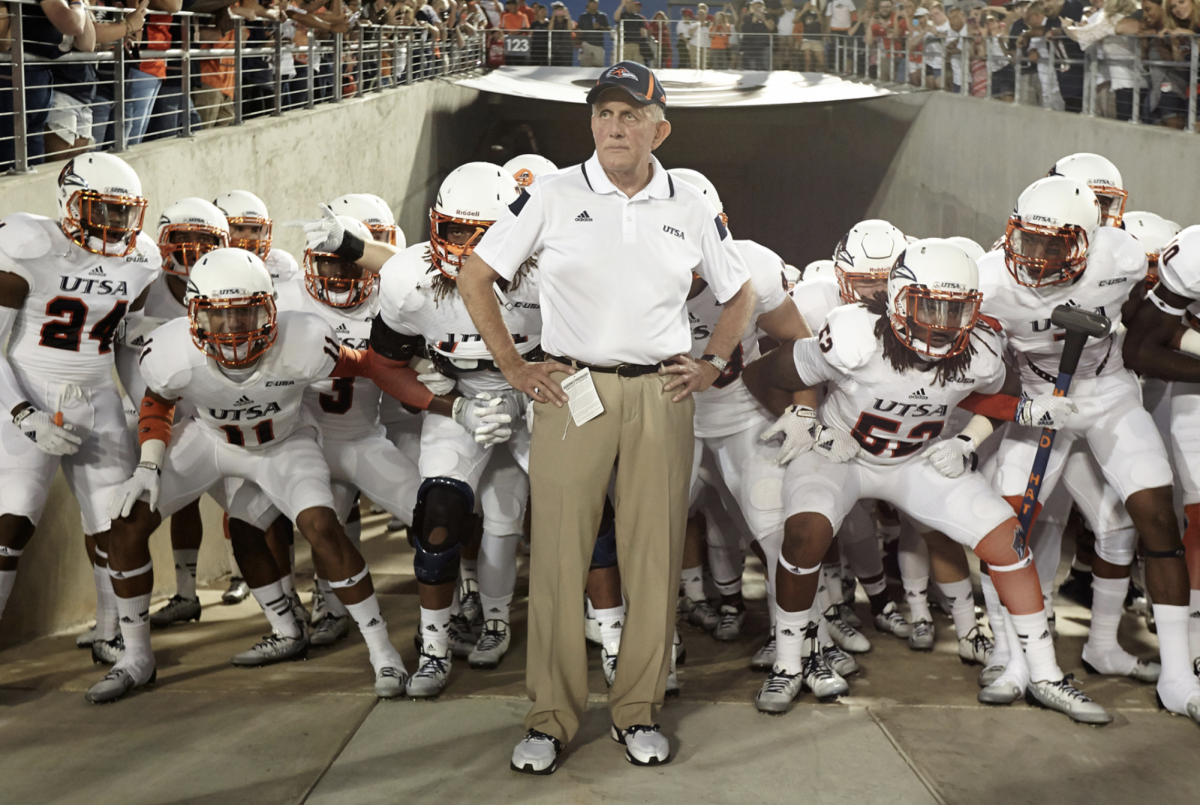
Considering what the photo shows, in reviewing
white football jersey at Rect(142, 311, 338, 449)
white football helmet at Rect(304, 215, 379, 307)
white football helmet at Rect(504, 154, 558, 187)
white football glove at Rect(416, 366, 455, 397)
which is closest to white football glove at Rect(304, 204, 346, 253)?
white football helmet at Rect(304, 215, 379, 307)

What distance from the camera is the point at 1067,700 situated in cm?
460

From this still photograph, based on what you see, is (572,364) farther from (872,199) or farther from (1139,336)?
(872,199)

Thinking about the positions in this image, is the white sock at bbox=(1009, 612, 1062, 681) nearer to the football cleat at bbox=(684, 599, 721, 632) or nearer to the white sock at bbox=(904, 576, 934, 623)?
the white sock at bbox=(904, 576, 934, 623)

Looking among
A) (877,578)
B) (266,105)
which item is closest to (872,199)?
(266,105)

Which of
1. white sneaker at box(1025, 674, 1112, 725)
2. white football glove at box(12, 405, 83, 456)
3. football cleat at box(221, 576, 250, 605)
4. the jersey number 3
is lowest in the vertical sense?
football cleat at box(221, 576, 250, 605)

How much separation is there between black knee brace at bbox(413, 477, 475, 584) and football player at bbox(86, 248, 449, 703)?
0.98 ft

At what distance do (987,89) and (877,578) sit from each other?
34.0 feet

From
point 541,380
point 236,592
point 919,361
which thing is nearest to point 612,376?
point 541,380

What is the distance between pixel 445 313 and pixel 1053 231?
254cm

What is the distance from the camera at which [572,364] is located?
403 cm

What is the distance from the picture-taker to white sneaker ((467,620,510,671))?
518cm

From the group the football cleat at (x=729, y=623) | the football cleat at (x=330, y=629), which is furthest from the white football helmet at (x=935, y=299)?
the football cleat at (x=330, y=629)

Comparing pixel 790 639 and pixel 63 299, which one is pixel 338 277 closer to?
pixel 63 299

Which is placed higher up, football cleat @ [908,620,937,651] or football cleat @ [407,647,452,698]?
football cleat @ [407,647,452,698]
